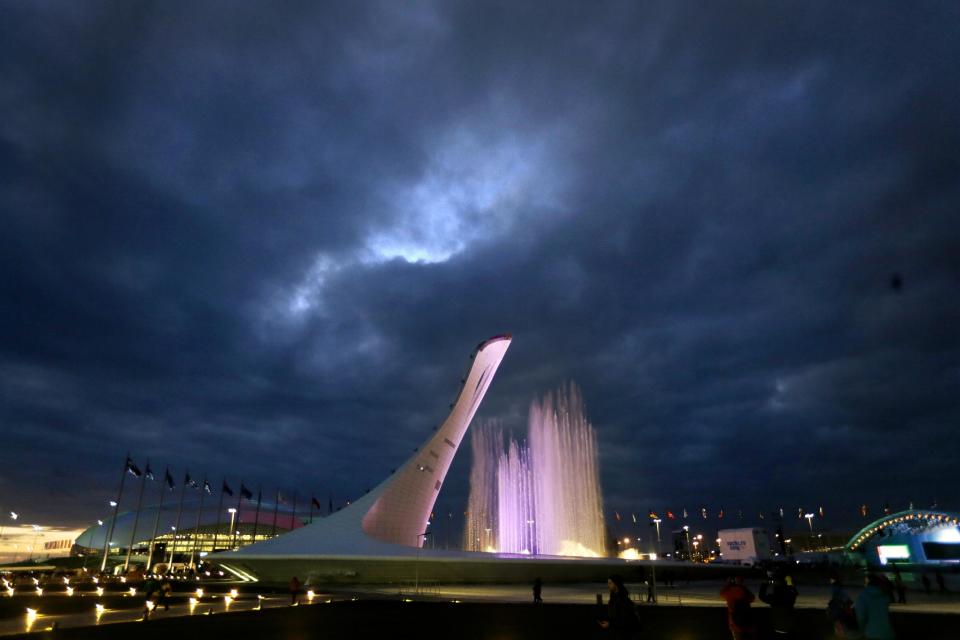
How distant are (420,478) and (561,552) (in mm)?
13944

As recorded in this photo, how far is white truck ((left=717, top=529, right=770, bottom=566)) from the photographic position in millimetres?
60094

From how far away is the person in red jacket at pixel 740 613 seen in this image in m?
6.45

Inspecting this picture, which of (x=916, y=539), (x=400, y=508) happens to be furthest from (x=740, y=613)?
(x=916, y=539)

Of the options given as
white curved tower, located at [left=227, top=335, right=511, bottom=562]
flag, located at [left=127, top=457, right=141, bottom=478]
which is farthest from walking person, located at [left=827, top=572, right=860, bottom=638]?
flag, located at [left=127, top=457, right=141, bottom=478]

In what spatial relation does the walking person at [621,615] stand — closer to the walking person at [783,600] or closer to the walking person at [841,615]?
the walking person at [841,615]

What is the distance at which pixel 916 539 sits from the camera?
59125 millimetres

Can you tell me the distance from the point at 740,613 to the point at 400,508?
114 ft

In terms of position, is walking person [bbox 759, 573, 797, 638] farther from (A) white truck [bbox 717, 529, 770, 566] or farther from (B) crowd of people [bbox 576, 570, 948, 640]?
(A) white truck [bbox 717, 529, 770, 566]

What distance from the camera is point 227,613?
16266mm

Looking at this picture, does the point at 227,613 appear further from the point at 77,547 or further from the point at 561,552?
the point at 77,547

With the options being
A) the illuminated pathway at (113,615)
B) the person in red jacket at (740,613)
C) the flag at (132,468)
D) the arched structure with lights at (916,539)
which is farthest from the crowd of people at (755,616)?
the arched structure with lights at (916,539)

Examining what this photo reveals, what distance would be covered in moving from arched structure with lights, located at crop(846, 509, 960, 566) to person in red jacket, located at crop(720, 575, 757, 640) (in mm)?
65756

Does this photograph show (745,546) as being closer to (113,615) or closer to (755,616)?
(113,615)

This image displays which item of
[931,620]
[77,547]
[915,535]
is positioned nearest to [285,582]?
[931,620]
